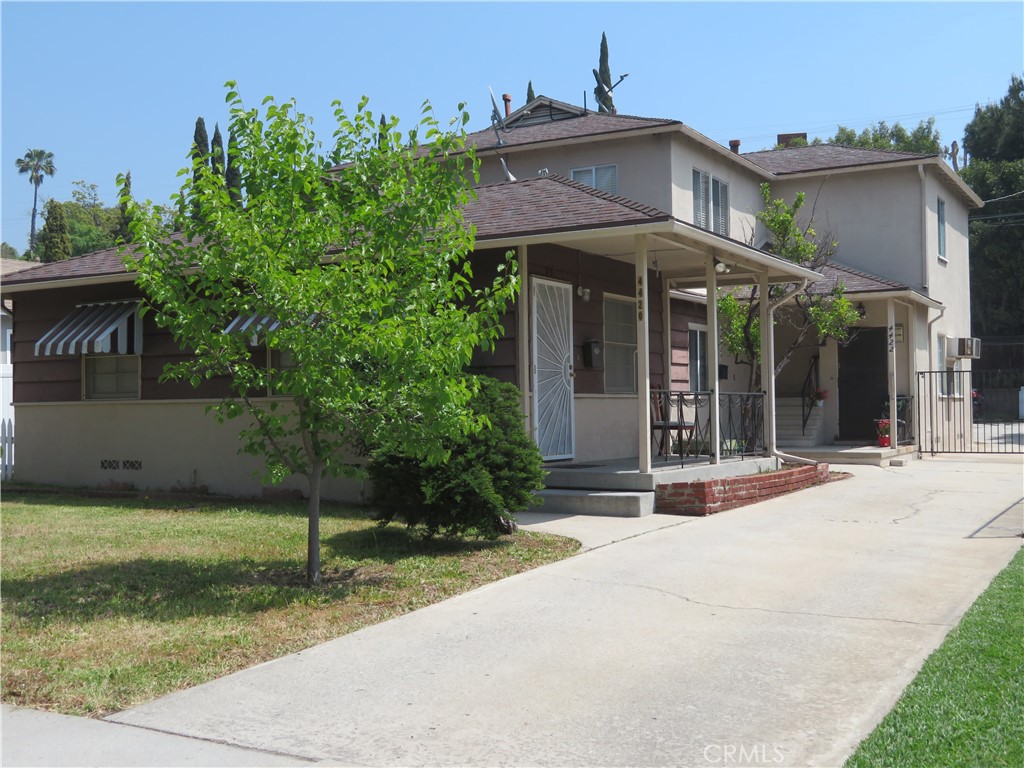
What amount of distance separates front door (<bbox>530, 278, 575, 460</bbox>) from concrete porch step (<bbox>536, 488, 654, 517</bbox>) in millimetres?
966

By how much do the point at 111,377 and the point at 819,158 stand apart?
16.3m

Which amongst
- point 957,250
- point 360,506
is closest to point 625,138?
point 360,506

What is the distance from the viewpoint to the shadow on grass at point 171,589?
7.27 metres

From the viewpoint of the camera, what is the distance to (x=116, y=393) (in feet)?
51.1

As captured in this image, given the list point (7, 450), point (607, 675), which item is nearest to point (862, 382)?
point (7, 450)

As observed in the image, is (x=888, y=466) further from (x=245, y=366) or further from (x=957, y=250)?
(x=245, y=366)

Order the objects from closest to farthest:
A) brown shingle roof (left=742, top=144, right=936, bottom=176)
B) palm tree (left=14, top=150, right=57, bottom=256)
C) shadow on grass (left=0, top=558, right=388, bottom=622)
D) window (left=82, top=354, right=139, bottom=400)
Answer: shadow on grass (left=0, top=558, right=388, bottom=622) → window (left=82, top=354, right=139, bottom=400) → brown shingle roof (left=742, top=144, right=936, bottom=176) → palm tree (left=14, top=150, right=57, bottom=256)

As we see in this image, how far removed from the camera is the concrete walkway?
467cm

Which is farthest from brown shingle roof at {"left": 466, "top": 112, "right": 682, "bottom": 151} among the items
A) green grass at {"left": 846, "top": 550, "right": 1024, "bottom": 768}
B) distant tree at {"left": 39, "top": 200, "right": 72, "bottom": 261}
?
distant tree at {"left": 39, "top": 200, "right": 72, "bottom": 261}

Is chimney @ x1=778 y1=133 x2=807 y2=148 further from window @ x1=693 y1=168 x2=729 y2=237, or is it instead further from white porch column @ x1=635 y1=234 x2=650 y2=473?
white porch column @ x1=635 y1=234 x2=650 y2=473

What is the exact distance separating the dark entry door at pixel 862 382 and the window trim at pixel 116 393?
46.2ft

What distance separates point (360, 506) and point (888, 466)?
33.4 ft

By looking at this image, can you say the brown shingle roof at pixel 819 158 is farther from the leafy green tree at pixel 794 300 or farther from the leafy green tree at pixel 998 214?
the leafy green tree at pixel 998 214

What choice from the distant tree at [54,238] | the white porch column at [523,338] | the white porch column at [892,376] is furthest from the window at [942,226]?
the distant tree at [54,238]
